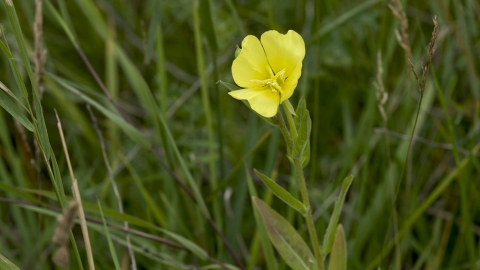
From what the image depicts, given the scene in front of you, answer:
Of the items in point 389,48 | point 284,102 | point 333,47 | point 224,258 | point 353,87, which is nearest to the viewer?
point 284,102

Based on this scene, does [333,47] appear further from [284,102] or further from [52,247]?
[52,247]

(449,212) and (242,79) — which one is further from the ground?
(242,79)

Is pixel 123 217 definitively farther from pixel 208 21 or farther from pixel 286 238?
pixel 208 21

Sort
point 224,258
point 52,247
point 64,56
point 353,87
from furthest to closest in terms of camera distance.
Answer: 1. point 64,56
2. point 353,87
3. point 52,247
4. point 224,258

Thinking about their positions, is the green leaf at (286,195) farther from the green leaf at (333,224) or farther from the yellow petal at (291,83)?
the yellow petal at (291,83)

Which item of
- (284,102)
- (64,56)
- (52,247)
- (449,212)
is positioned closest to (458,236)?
(449,212)

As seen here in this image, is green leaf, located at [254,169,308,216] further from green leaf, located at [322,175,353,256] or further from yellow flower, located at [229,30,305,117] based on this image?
yellow flower, located at [229,30,305,117]
